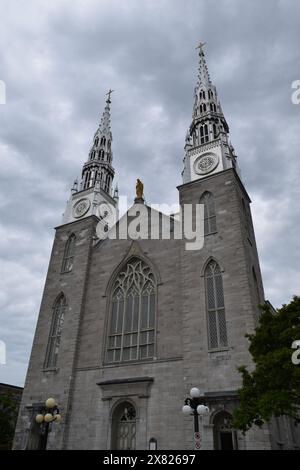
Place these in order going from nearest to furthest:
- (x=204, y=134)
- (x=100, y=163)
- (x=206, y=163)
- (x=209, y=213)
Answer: (x=209, y=213)
(x=206, y=163)
(x=204, y=134)
(x=100, y=163)

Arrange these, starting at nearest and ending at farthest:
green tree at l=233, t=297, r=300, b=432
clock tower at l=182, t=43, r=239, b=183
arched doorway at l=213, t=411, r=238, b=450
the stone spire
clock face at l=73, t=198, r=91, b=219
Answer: green tree at l=233, t=297, r=300, b=432 → arched doorway at l=213, t=411, r=238, b=450 → clock tower at l=182, t=43, r=239, b=183 → clock face at l=73, t=198, r=91, b=219 → the stone spire

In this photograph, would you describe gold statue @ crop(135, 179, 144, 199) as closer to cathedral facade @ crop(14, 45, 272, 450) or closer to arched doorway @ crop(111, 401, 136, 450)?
cathedral facade @ crop(14, 45, 272, 450)

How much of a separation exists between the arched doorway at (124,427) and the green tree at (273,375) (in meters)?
8.67

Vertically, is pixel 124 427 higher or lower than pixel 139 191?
lower

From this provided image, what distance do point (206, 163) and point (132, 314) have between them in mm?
12275

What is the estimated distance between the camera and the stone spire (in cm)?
3450

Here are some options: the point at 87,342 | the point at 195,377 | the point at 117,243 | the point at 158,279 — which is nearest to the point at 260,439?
the point at 195,377

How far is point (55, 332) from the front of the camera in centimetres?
2569

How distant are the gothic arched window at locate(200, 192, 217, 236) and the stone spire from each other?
12254 millimetres

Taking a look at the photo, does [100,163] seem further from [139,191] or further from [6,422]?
[6,422]

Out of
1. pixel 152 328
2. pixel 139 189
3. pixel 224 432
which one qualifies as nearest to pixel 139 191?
pixel 139 189

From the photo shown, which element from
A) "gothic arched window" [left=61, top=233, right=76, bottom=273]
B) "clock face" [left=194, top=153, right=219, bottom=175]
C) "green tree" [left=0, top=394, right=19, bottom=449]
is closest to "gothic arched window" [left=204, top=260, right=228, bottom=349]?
"clock face" [left=194, top=153, right=219, bottom=175]

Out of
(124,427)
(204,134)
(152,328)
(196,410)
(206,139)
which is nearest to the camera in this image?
(196,410)
